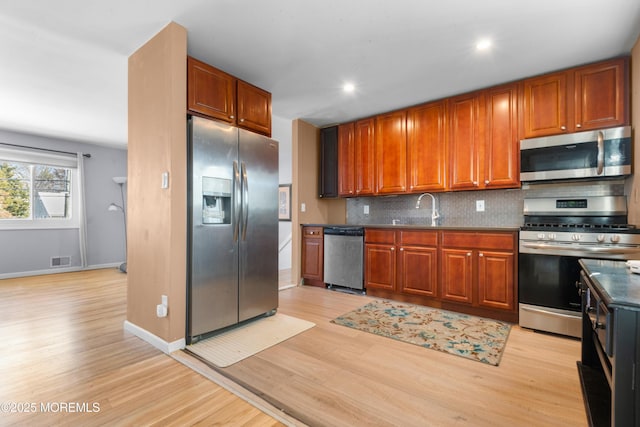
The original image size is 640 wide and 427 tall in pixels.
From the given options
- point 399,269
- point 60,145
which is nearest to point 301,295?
point 399,269

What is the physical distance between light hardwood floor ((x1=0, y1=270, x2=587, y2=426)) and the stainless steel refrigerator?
52 centimetres

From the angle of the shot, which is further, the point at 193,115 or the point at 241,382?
the point at 193,115

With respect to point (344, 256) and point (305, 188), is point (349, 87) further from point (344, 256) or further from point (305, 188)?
point (344, 256)

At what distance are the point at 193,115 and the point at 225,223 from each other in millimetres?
902

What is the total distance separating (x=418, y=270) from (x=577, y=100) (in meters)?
2.18

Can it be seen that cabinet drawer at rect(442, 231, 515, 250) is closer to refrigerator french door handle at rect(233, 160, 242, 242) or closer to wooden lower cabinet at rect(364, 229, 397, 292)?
wooden lower cabinet at rect(364, 229, 397, 292)

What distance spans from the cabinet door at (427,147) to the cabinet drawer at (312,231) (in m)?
1.35

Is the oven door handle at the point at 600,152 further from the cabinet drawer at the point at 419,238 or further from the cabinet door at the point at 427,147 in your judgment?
the cabinet drawer at the point at 419,238

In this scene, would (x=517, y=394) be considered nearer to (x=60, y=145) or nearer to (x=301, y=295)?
(x=301, y=295)

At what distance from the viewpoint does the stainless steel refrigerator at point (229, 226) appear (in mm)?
2322

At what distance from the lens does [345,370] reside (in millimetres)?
1958

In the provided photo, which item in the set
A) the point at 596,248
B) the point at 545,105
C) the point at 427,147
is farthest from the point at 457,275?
the point at 545,105

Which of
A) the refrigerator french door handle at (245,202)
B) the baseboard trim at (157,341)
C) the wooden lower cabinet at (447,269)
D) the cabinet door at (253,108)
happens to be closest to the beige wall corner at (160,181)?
the baseboard trim at (157,341)

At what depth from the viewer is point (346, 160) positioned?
14.2 ft
